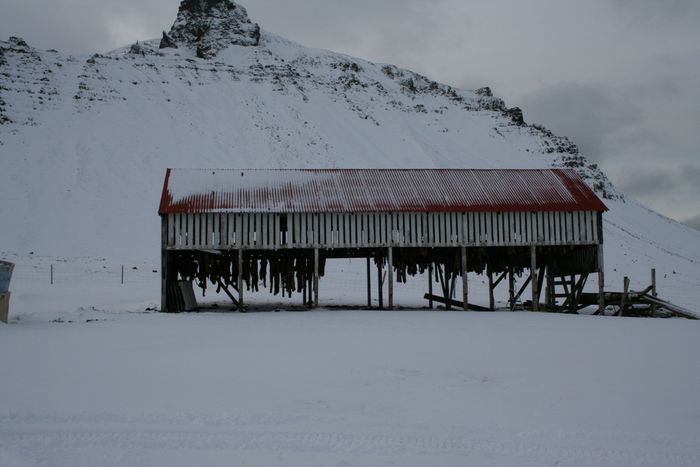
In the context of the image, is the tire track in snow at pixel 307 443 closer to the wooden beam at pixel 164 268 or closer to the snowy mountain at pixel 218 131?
the wooden beam at pixel 164 268

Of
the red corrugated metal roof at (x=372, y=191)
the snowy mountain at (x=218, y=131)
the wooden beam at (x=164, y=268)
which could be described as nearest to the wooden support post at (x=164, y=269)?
the wooden beam at (x=164, y=268)

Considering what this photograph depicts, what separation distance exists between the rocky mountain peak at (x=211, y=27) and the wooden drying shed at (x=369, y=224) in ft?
255

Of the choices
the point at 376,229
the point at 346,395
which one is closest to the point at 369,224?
the point at 376,229

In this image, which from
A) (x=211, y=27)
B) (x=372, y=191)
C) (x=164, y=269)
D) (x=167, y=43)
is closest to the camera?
(x=164, y=269)

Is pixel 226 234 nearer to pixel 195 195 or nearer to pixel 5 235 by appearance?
pixel 195 195

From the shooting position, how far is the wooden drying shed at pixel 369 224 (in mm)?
19766

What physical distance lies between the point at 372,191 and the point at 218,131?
47119 mm

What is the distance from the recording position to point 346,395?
8.02 meters

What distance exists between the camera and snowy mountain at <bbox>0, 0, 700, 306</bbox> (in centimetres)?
4512

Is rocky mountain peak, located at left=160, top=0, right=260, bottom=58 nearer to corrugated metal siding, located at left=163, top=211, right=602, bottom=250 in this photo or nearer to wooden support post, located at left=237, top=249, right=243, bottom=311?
corrugated metal siding, located at left=163, top=211, right=602, bottom=250

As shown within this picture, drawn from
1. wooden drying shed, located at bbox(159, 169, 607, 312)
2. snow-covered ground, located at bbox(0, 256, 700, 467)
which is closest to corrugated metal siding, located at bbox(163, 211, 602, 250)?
wooden drying shed, located at bbox(159, 169, 607, 312)

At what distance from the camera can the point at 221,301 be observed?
83.6ft

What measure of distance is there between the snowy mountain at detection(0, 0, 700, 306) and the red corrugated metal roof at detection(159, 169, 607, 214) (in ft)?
42.3

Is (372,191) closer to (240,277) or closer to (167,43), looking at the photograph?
(240,277)
